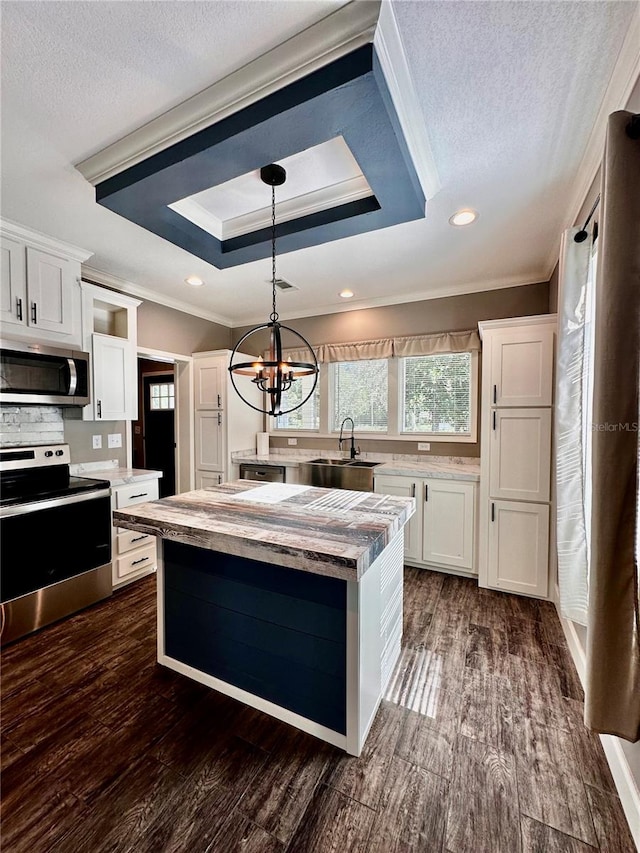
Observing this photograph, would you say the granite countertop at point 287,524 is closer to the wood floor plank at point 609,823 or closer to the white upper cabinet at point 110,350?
the wood floor plank at point 609,823

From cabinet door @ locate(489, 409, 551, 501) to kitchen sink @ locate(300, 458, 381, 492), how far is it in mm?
1096

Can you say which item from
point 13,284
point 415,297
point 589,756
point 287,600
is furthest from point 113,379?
point 589,756

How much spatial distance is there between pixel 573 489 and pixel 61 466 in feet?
11.8

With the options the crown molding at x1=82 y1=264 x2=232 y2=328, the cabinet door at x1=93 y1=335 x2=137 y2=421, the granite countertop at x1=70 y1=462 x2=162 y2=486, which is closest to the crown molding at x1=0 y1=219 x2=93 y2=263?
the crown molding at x1=82 y1=264 x2=232 y2=328

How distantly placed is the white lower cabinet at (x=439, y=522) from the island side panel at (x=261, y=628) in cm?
196

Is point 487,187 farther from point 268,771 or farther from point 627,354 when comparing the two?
point 268,771

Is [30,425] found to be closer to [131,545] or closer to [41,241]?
[131,545]

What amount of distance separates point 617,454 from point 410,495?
7.53 ft

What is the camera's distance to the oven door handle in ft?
7.22

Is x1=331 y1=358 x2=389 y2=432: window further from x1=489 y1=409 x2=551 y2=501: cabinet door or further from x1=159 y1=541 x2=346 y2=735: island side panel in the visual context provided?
x1=159 y1=541 x2=346 y2=735: island side panel

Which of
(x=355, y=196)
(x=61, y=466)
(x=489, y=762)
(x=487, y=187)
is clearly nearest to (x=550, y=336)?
(x=487, y=187)

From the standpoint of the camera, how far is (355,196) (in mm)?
2156

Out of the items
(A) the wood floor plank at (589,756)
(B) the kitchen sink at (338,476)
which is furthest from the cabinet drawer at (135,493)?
(A) the wood floor plank at (589,756)

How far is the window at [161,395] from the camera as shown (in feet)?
18.7
